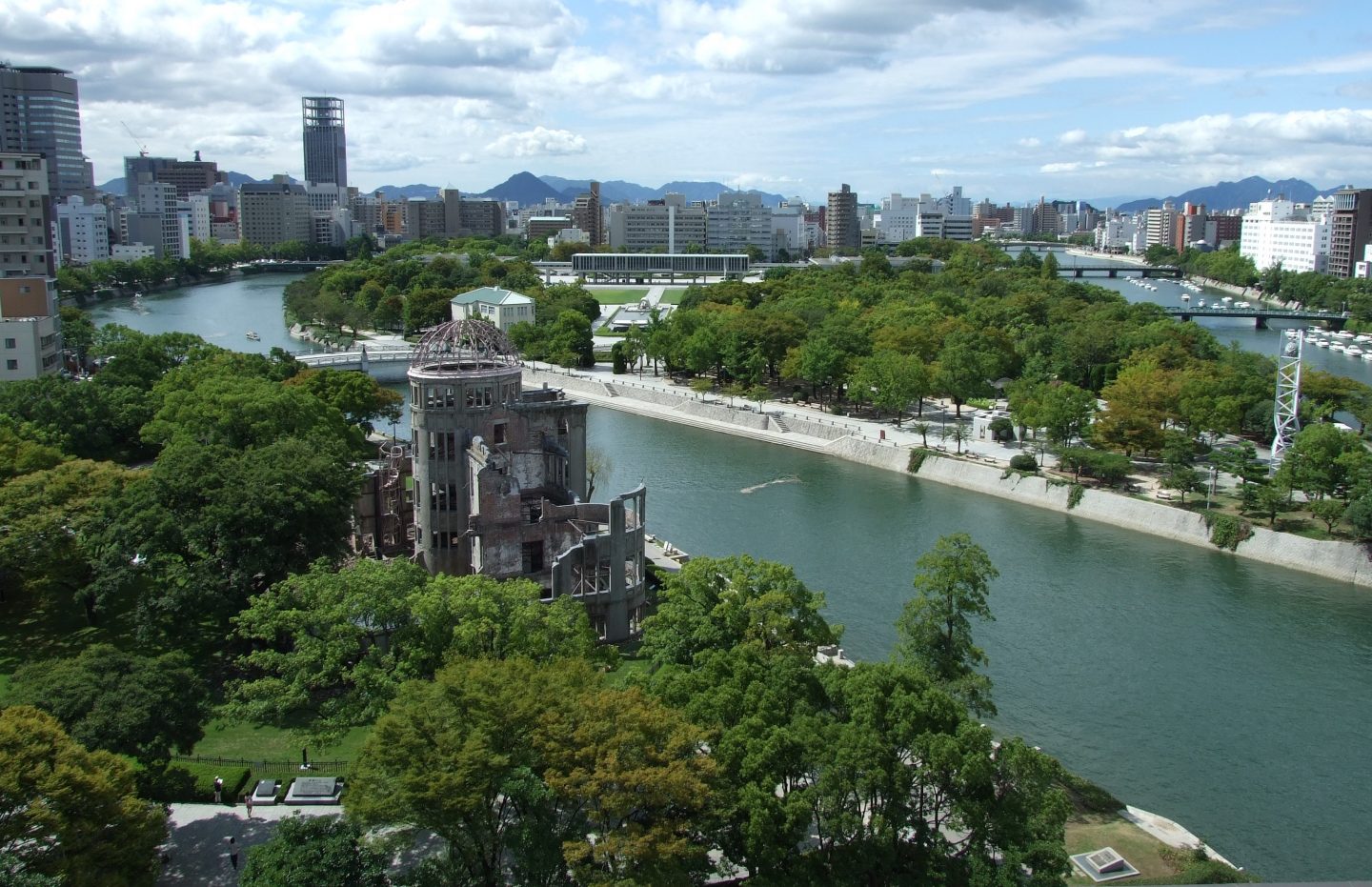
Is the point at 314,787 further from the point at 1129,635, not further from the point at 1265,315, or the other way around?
the point at 1265,315

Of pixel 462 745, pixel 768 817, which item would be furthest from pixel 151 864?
pixel 768 817

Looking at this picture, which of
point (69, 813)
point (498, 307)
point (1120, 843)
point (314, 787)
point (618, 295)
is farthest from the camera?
point (618, 295)

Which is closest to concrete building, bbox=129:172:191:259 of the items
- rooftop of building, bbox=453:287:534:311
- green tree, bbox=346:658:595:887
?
rooftop of building, bbox=453:287:534:311

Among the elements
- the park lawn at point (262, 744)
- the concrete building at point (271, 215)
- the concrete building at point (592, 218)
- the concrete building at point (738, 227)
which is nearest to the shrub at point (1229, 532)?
the park lawn at point (262, 744)

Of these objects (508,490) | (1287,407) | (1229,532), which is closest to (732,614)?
(508,490)

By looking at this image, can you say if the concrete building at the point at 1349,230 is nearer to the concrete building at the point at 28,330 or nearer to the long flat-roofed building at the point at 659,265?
the long flat-roofed building at the point at 659,265

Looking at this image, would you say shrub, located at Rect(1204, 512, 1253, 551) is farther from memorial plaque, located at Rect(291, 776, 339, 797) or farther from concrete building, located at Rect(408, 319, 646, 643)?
memorial plaque, located at Rect(291, 776, 339, 797)
